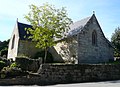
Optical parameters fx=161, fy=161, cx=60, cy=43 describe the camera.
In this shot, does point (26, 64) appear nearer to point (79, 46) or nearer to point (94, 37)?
point (79, 46)

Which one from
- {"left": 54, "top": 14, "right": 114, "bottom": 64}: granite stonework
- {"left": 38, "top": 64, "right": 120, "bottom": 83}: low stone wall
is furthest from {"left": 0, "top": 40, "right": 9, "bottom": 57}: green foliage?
{"left": 38, "top": 64, "right": 120, "bottom": 83}: low stone wall

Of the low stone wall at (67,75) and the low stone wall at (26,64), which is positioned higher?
the low stone wall at (26,64)

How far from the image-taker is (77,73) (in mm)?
15008

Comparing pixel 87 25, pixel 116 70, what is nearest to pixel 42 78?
pixel 116 70

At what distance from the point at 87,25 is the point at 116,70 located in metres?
9.23

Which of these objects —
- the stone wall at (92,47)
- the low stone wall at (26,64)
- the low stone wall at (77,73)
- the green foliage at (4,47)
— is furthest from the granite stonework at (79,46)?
the low stone wall at (26,64)

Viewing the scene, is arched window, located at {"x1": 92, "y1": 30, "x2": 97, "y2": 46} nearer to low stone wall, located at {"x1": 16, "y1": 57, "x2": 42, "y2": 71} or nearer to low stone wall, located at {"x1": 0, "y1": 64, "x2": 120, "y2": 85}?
low stone wall, located at {"x1": 0, "y1": 64, "x2": 120, "y2": 85}

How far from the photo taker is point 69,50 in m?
24.3

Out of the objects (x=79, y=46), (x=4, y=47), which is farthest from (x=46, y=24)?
(x=4, y=47)

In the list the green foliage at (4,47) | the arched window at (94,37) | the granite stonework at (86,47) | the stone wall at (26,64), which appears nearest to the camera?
the stone wall at (26,64)

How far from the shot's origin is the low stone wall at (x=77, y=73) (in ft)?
45.3

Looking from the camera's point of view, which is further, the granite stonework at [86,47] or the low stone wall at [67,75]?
the granite stonework at [86,47]

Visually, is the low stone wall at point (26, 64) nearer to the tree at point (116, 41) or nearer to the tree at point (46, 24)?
the tree at point (46, 24)

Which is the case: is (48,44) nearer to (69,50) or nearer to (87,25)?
(69,50)
